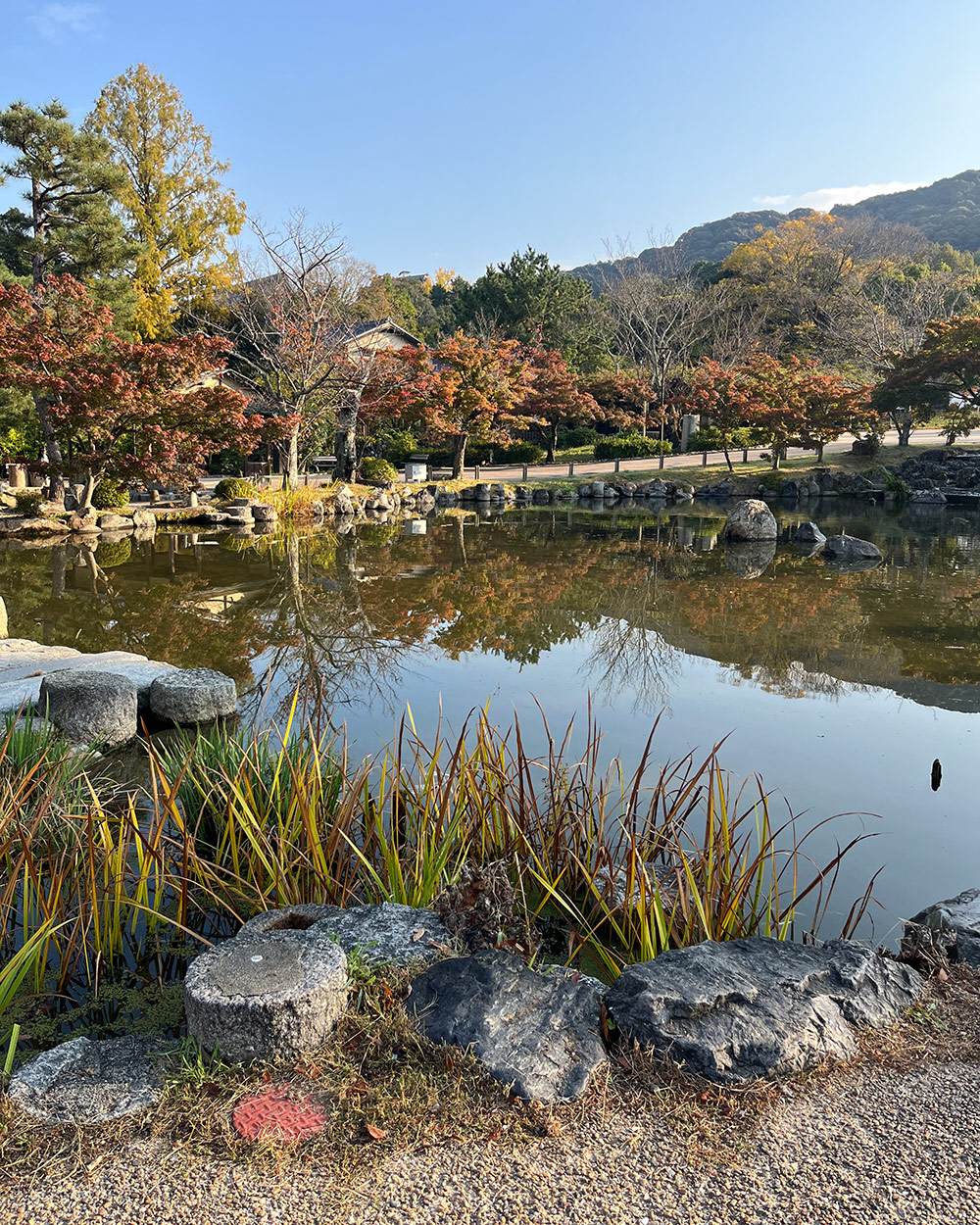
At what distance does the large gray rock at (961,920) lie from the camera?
2.64 metres

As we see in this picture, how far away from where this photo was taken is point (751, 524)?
14844 millimetres

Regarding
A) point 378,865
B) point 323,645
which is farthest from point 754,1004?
point 323,645

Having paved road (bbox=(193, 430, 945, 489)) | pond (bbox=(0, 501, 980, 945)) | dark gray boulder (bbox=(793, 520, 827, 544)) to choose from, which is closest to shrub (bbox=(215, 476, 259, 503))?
pond (bbox=(0, 501, 980, 945))

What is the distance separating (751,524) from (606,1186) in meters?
14.2

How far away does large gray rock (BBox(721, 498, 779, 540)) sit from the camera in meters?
14.8

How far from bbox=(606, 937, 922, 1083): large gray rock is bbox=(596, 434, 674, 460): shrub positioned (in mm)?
26346

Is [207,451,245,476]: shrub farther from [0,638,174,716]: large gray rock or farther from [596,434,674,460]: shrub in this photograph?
[0,638,174,716]: large gray rock

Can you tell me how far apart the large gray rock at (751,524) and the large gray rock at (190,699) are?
11.6 m

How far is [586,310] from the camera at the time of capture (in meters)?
35.3

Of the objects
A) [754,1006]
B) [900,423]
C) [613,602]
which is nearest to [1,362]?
[613,602]

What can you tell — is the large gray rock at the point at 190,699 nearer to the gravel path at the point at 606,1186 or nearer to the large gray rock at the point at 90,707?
the large gray rock at the point at 90,707

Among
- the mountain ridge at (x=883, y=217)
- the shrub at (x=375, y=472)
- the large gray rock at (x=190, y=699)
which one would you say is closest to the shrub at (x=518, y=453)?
the shrub at (x=375, y=472)

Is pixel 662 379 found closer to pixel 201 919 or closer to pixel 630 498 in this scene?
pixel 630 498

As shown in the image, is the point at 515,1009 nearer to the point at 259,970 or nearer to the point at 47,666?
the point at 259,970
